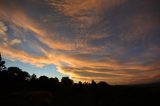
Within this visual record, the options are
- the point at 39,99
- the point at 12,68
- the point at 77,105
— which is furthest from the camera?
the point at 12,68

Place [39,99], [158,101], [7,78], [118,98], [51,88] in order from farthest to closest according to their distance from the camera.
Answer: [51,88] < [7,78] < [39,99] < [118,98] < [158,101]

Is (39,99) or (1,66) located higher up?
(1,66)

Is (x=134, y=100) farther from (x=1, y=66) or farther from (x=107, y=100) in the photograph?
(x=1, y=66)

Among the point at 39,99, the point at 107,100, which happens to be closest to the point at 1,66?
the point at 39,99

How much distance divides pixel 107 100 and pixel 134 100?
226 inches

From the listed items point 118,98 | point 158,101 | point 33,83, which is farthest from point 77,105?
point 33,83

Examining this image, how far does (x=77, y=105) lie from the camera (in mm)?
33781

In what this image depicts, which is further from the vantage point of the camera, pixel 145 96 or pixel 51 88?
pixel 51 88

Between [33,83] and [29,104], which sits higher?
→ [33,83]

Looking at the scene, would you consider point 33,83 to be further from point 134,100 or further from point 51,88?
point 134,100

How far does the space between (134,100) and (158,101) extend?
328 cm

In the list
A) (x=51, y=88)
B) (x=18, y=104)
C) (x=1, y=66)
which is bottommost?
(x=18, y=104)

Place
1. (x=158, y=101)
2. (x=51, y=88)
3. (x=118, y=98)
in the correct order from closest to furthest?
(x=158, y=101)
(x=118, y=98)
(x=51, y=88)

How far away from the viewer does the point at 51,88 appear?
60.0 metres
